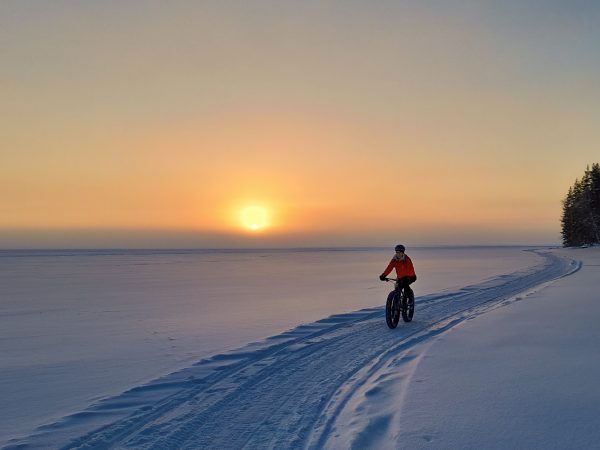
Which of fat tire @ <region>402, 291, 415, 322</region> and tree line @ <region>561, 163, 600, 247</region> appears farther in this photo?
tree line @ <region>561, 163, 600, 247</region>

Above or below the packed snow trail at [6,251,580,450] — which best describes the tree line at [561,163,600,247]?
above

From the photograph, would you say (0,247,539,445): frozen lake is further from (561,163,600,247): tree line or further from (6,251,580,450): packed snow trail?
(561,163,600,247): tree line

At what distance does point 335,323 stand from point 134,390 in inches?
258

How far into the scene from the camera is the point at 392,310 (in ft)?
39.1

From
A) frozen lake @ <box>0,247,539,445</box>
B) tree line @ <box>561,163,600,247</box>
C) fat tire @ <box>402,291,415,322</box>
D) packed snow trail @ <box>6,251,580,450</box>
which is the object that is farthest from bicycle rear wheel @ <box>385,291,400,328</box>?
tree line @ <box>561,163,600,247</box>

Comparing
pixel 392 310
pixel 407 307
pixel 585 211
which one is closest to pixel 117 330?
pixel 392 310

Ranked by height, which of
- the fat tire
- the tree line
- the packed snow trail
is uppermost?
the tree line

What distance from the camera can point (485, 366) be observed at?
777 cm

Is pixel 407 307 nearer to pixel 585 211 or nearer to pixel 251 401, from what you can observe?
pixel 251 401

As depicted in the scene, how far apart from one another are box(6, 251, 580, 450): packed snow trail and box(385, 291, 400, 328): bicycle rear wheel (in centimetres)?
65

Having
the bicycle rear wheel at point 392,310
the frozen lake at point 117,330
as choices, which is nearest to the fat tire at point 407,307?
the bicycle rear wheel at point 392,310

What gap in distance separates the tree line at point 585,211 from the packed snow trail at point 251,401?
72.6 meters

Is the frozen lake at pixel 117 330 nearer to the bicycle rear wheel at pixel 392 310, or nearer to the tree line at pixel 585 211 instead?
the bicycle rear wheel at pixel 392 310

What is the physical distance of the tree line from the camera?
70.8 meters
